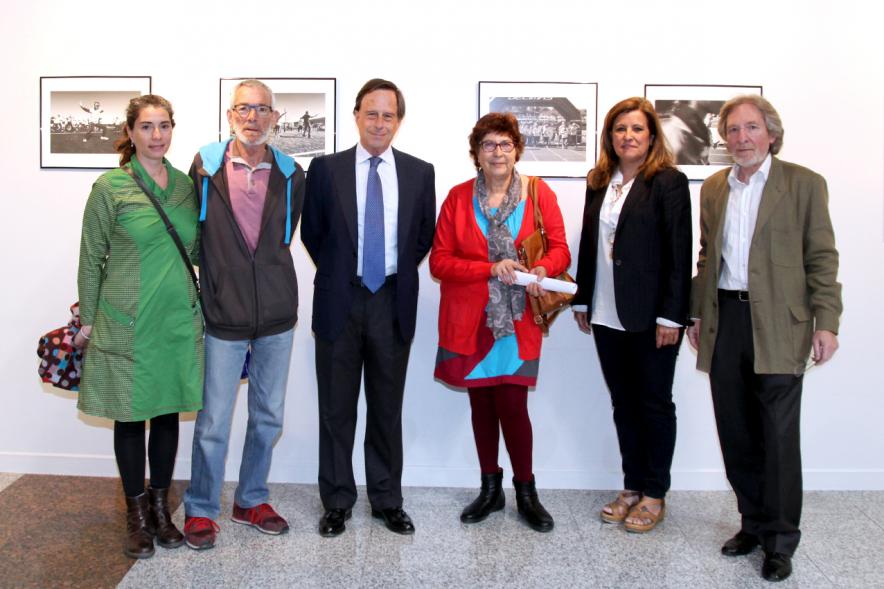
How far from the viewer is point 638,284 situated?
2.89 m

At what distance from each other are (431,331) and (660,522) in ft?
4.49

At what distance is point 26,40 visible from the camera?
357 cm

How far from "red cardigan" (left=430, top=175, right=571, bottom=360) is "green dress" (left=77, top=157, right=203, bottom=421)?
3.36 ft

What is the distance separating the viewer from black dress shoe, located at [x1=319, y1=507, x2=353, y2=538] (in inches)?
119

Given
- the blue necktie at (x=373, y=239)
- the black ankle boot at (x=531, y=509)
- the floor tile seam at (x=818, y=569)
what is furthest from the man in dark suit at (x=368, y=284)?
the floor tile seam at (x=818, y=569)

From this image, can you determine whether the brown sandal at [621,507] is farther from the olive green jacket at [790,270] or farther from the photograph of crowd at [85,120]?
the photograph of crowd at [85,120]

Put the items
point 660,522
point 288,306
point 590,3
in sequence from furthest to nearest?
point 590,3 < point 660,522 < point 288,306

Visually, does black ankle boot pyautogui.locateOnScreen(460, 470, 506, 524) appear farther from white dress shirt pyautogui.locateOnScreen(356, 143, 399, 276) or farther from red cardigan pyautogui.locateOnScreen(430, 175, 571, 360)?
white dress shirt pyautogui.locateOnScreen(356, 143, 399, 276)

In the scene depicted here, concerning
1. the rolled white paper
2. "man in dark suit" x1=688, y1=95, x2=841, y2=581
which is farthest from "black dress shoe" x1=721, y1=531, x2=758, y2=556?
the rolled white paper

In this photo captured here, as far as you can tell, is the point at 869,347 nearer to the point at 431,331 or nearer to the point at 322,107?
the point at 431,331

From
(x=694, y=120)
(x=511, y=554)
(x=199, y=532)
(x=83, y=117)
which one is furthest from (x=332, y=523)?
(x=694, y=120)

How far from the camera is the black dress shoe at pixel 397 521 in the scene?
10.0 ft

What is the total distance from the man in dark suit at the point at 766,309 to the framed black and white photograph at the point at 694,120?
0.71 meters

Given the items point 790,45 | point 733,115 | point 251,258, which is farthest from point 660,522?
point 790,45
